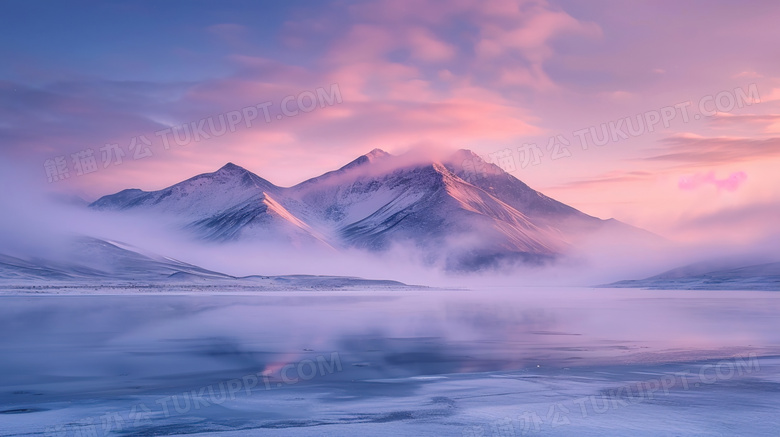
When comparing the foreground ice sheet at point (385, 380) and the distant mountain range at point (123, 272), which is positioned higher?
the distant mountain range at point (123, 272)

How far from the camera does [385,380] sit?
19.3m

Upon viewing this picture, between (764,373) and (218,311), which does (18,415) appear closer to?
(764,373)

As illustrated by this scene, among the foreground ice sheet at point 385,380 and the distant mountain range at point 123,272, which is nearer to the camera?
the foreground ice sheet at point 385,380

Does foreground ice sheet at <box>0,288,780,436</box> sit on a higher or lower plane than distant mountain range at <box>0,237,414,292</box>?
lower

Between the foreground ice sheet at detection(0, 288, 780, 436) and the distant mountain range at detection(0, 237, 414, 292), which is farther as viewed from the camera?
the distant mountain range at detection(0, 237, 414, 292)

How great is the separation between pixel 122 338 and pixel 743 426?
77.6 ft

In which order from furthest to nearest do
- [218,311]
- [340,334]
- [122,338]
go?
[218,311], [340,334], [122,338]

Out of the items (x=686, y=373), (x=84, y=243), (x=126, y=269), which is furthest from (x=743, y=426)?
(x=84, y=243)

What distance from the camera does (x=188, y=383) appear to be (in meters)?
18.5

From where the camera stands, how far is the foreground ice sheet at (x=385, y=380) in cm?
1395

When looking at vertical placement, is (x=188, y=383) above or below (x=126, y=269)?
below

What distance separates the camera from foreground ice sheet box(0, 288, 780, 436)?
45.8 feet

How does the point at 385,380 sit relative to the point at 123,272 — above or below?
below

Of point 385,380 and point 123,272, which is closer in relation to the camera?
point 385,380
